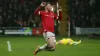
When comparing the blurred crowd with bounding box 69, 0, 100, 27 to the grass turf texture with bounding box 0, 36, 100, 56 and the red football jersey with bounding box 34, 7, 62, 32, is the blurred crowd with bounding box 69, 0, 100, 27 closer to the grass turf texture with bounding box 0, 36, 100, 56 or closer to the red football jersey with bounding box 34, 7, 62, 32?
the grass turf texture with bounding box 0, 36, 100, 56

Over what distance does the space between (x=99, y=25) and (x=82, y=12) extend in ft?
8.20

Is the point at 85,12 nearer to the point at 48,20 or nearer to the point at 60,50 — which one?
the point at 60,50

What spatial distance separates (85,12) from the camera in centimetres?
4166

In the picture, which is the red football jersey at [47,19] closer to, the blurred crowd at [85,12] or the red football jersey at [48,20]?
the red football jersey at [48,20]

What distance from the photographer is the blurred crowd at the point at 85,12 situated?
41250 millimetres

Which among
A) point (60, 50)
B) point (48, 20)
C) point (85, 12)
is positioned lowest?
point (60, 50)

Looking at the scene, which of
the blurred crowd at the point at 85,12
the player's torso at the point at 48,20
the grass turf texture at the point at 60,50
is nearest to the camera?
the player's torso at the point at 48,20

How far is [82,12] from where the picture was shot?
42.0m

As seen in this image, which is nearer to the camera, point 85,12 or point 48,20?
point 48,20

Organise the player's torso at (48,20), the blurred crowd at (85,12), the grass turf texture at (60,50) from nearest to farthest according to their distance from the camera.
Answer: the player's torso at (48,20) < the grass turf texture at (60,50) < the blurred crowd at (85,12)

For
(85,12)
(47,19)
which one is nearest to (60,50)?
(47,19)

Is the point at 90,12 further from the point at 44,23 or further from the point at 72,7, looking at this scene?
the point at 44,23

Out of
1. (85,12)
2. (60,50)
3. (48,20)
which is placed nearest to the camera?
(48,20)

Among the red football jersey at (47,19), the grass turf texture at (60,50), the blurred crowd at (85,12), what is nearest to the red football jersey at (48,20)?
the red football jersey at (47,19)
